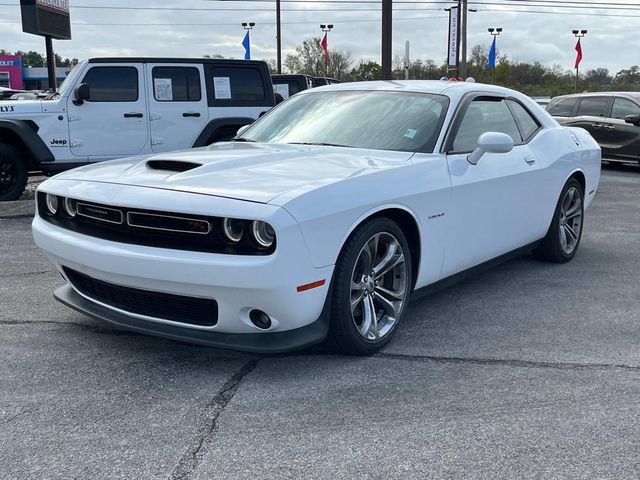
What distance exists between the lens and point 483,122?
16.4 ft

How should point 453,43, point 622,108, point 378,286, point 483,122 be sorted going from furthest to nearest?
point 453,43, point 622,108, point 483,122, point 378,286

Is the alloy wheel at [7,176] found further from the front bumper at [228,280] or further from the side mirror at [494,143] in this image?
the side mirror at [494,143]

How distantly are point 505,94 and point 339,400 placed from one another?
126 inches

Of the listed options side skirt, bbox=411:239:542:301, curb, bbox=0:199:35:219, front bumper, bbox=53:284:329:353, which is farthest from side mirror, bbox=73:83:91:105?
front bumper, bbox=53:284:329:353

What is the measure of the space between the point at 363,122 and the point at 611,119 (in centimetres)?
1085

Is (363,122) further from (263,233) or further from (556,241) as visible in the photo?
(556,241)

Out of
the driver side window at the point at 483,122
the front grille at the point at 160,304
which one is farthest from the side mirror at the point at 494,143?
the front grille at the point at 160,304

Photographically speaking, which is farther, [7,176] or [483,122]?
[7,176]

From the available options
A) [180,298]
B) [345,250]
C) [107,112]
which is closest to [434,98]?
[345,250]

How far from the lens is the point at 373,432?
2961 mm

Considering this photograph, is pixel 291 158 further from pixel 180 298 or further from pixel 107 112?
pixel 107 112

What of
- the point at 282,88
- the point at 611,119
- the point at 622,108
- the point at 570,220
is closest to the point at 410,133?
the point at 570,220

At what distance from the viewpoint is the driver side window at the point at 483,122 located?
4.65 metres

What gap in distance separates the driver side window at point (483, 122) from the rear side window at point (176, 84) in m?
5.88
